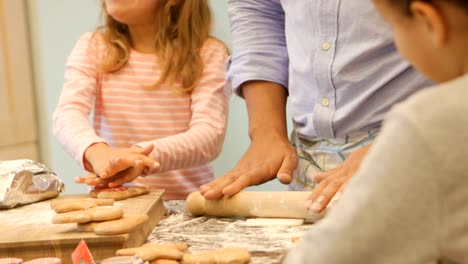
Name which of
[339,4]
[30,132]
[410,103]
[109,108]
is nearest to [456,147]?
[410,103]

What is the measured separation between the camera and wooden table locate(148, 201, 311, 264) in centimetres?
95

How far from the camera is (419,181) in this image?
526 millimetres

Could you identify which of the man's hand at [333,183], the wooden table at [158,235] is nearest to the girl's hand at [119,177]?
the wooden table at [158,235]

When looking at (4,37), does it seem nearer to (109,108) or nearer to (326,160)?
(109,108)

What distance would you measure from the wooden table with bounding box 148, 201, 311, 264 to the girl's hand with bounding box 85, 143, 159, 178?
0.60ft

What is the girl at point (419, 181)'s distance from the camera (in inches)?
20.7

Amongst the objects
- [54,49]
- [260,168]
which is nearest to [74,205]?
[260,168]

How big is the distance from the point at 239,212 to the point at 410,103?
0.65 m

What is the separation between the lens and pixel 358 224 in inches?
21.5

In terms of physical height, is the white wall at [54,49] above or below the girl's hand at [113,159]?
below

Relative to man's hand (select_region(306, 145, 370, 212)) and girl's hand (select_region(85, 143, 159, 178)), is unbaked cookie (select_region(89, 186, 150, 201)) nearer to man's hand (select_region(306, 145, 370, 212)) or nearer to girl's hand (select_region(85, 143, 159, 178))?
girl's hand (select_region(85, 143, 159, 178))

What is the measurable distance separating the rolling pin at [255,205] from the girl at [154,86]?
1.62 ft

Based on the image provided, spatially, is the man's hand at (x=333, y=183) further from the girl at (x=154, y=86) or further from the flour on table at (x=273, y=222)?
the girl at (x=154, y=86)

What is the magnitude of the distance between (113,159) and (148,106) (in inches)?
19.1
